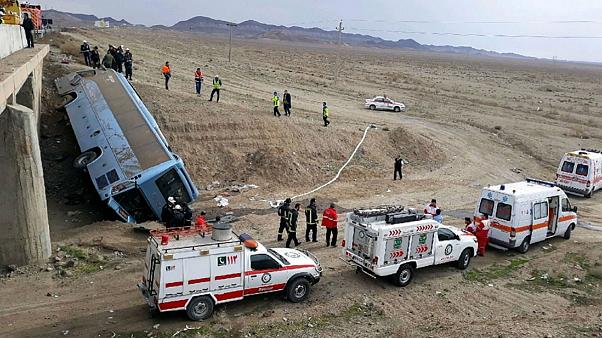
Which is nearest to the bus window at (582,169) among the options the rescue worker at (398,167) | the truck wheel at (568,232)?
the truck wheel at (568,232)

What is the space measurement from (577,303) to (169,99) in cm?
2239

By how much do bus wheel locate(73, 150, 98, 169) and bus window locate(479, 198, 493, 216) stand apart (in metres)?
14.1

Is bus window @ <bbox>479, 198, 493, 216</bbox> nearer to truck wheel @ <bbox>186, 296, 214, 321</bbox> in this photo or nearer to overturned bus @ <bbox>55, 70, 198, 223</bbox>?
truck wheel @ <bbox>186, 296, 214, 321</bbox>

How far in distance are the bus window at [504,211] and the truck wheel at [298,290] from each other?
7522 mm

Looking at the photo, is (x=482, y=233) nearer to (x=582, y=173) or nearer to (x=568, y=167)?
(x=582, y=173)

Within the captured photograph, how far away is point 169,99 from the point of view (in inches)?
1177

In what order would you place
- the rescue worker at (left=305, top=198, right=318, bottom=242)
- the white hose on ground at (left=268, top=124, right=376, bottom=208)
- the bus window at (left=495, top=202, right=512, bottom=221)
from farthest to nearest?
the white hose on ground at (left=268, top=124, right=376, bottom=208) → the rescue worker at (left=305, top=198, right=318, bottom=242) → the bus window at (left=495, top=202, right=512, bottom=221)

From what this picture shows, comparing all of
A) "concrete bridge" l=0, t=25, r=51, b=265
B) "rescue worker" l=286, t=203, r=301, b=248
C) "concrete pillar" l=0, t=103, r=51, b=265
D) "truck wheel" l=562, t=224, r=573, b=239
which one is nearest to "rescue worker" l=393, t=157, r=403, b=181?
"truck wheel" l=562, t=224, r=573, b=239

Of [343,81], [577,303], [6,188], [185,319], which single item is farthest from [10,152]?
[343,81]

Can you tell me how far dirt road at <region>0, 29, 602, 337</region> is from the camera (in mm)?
12930

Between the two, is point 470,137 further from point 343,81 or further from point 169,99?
point 343,81

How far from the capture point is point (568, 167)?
86.2ft

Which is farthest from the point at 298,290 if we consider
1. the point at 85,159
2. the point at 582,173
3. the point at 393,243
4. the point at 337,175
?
the point at 582,173

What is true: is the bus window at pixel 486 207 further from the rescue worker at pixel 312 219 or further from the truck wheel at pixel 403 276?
the rescue worker at pixel 312 219
